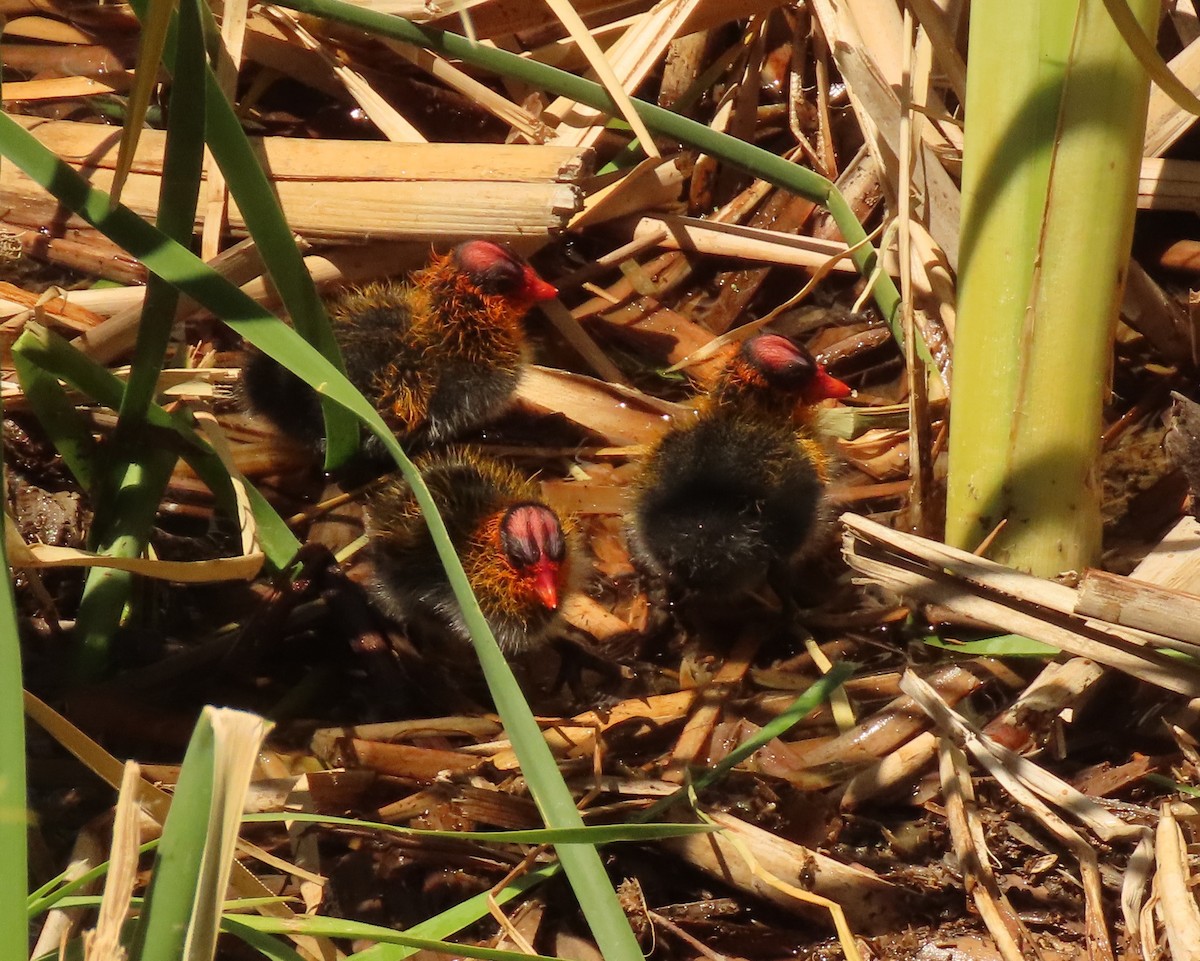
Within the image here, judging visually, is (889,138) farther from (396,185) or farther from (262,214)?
(262,214)

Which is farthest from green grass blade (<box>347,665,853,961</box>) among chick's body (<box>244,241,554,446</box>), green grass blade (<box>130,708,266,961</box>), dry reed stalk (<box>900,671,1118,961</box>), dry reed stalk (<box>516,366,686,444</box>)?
chick's body (<box>244,241,554,446</box>)

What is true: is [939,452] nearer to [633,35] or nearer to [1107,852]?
[1107,852]

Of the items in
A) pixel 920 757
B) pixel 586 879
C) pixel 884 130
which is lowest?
pixel 586 879

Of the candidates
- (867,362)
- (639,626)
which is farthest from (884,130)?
(639,626)

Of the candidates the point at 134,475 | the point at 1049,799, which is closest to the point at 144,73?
the point at 134,475

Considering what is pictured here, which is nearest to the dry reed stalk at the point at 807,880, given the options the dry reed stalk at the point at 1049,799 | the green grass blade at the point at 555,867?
the green grass blade at the point at 555,867

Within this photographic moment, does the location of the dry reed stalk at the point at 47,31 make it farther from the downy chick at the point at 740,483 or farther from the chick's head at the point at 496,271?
the downy chick at the point at 740,483

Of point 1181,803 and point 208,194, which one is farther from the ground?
point 208,194
